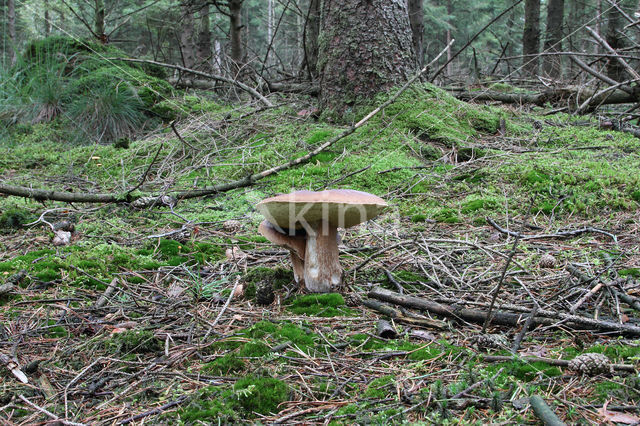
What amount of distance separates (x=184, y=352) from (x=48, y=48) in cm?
686

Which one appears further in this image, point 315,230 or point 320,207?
point 315,230

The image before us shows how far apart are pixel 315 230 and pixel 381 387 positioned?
3.10 feet

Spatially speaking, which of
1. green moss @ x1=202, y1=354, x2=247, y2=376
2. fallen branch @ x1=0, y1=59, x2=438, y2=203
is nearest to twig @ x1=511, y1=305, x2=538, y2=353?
green moss @ x1=202, y1=354, x2=247, y2=376

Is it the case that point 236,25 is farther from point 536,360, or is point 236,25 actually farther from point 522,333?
point 536,360

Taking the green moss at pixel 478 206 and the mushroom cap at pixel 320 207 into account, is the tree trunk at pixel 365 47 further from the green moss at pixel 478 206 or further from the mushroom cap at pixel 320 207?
the mushroom cap at pixel 320 207

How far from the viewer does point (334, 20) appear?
4.67 m

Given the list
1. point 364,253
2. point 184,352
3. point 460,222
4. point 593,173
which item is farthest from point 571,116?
point 184,352

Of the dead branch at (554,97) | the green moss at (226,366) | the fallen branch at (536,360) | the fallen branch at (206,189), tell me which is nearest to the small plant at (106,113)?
the fallen branch at (206,189)

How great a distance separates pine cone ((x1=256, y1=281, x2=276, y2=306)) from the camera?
85.4 inches

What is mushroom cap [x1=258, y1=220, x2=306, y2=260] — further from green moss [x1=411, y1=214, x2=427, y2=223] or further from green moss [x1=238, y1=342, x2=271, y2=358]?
green moss [x1=411, y1=214, x2=427, y2=223]

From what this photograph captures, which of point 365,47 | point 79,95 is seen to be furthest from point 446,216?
point 79,95

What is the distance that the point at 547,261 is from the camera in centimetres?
236

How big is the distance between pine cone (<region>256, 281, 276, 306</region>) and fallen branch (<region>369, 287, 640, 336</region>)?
0.50m

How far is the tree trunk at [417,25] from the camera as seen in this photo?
7.32 m
